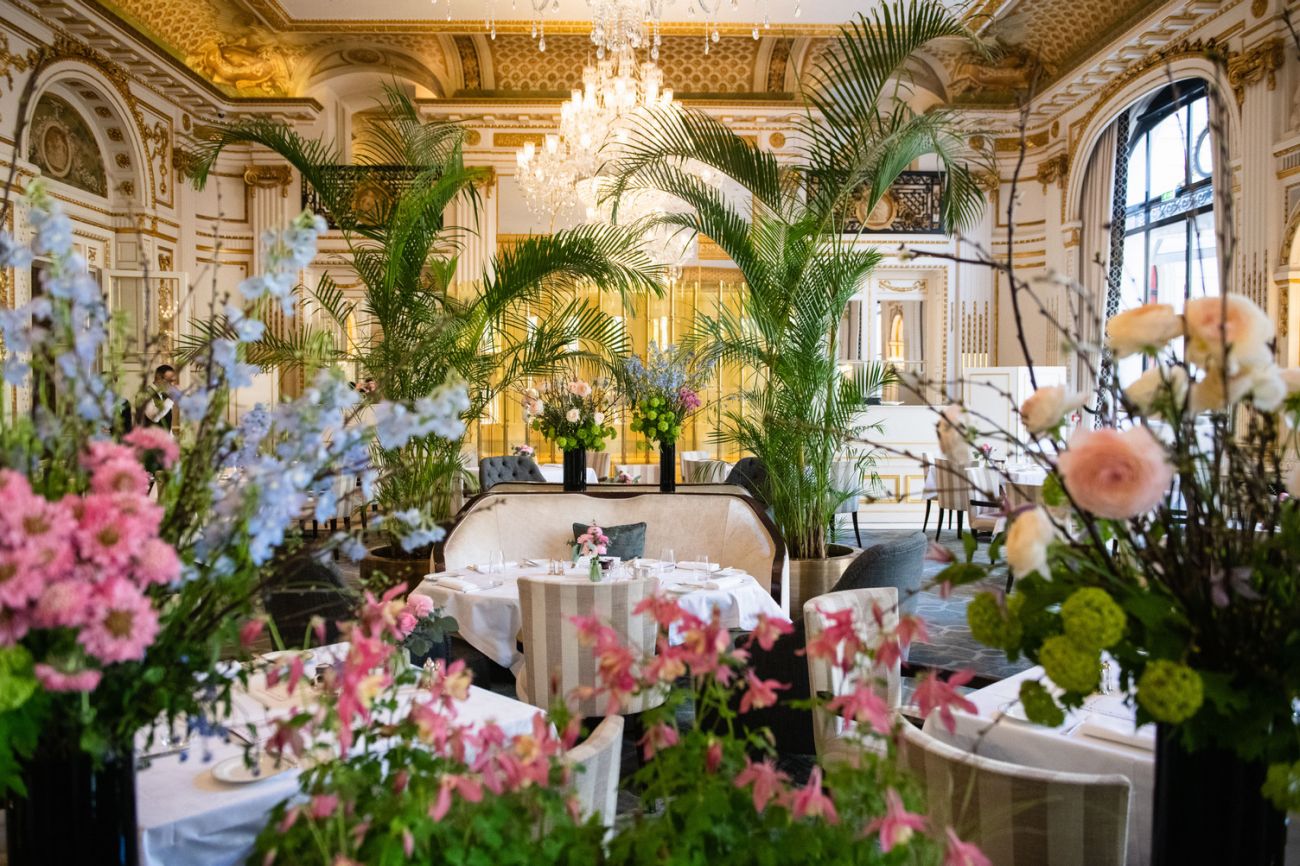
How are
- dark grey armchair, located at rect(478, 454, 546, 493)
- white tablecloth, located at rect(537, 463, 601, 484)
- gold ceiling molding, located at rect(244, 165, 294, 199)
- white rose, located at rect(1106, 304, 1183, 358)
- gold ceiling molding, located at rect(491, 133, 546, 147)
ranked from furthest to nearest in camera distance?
gold ceiling molding, located at rect(491, 133, 546, 147)
gold ceiling molding, located at rect(244, 165, 294, 199)
white tablecloth, located at rect(537, 463, 601, 484)
dark grey armchair, located at rect(478, 454, 546, 493)
white rose, located at rect(1106, 304, 1183, 358)

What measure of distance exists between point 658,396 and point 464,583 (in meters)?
1.74

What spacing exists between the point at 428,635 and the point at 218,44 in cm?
1084

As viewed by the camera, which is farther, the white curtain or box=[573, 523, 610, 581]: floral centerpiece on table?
the white curtain

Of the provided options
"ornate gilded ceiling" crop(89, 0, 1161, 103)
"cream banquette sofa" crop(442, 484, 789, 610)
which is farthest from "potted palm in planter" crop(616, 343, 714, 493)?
"ornate gilded ceiling" crop(89, 0, 1161, 103)

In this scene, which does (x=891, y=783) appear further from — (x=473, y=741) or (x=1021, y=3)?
(x=1021, y=3)

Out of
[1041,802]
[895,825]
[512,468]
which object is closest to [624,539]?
[1041,802]

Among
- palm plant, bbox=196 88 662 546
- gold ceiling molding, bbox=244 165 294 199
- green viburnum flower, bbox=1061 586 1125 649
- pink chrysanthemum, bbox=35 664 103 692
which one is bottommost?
pink chrysanthemum, bbox=35 664 103 692

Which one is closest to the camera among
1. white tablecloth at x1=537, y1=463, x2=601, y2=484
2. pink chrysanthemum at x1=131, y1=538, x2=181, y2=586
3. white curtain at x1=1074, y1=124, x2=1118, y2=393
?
pink chrysanthemum at x1=131, y1=538, x2=181, y2=586

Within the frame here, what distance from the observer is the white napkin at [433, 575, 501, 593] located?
416 cm

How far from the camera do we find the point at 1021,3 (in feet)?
32.3

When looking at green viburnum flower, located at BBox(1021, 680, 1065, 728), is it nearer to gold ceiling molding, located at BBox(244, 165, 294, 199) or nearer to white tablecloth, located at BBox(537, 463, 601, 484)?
white tablecloth, located at BBox(537, 463, 601, 484)

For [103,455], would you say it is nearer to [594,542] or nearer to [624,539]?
[594,542]

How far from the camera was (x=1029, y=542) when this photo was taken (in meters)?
0.95

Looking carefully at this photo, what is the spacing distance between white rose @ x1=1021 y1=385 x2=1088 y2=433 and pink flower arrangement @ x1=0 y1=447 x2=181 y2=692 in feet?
2.87
